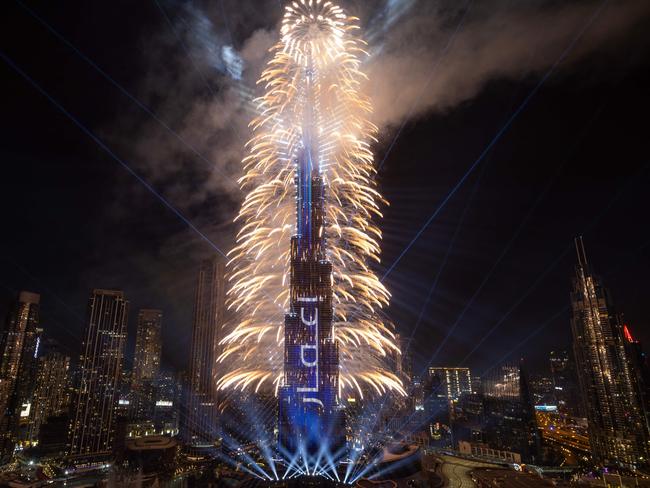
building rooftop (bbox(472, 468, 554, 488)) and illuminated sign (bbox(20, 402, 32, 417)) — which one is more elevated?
building rooftop (bbox(472, 468, 554, 488))

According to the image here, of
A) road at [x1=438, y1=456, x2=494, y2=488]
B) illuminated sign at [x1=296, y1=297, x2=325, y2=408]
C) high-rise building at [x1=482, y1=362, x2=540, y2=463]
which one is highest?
illuminated sign at [x1=296, y1=297, x2=325, y2=408]

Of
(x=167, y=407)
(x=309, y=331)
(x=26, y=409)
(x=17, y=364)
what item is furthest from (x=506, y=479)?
(x=26, y=409)

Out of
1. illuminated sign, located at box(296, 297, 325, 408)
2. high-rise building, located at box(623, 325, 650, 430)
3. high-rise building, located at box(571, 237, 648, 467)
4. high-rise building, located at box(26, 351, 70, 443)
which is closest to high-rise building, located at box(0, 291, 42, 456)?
high-rise building, located at box(26, 351, 70, 443)

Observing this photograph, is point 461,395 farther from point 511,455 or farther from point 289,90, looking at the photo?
point 289,90

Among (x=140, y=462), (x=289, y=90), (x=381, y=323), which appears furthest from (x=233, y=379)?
(x=140, y=462)

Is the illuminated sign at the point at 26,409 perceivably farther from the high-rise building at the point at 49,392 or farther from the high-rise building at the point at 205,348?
the high-rise building at the point at 205,348

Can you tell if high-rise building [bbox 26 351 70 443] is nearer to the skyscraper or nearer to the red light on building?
the skyscraper

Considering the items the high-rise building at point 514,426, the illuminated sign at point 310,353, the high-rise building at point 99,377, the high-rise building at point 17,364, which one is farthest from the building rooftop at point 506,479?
the high-rise building at point 17,364
